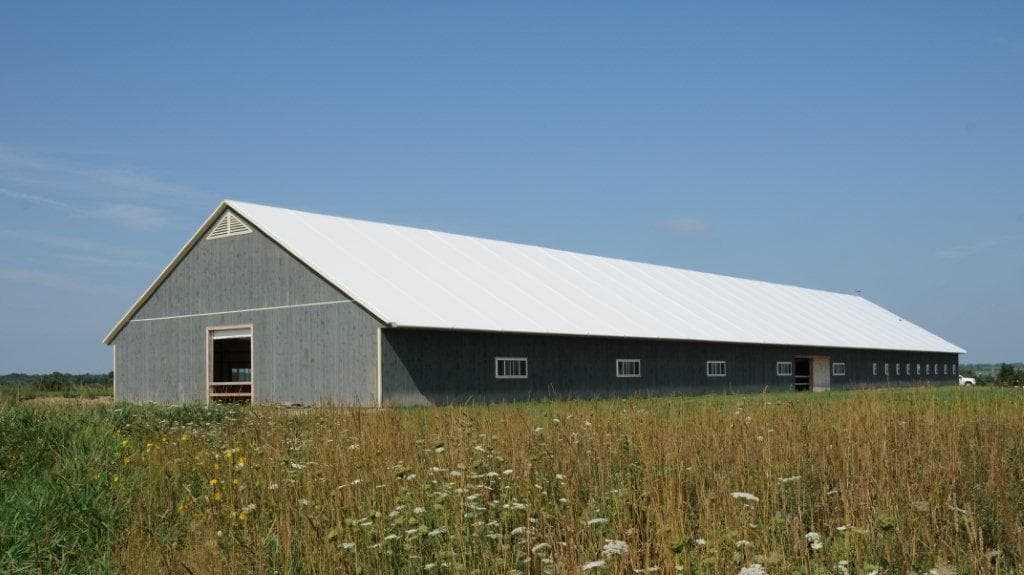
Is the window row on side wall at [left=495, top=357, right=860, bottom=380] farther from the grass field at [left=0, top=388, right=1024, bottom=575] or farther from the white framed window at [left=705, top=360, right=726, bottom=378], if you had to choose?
the grass field at [left=0, top=388, right=1024, bottom=575]

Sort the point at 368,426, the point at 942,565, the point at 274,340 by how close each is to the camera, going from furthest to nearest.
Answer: the point at 274,340
the point at 368,426
the point at 942,565

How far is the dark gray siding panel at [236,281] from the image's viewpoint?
1147 inches

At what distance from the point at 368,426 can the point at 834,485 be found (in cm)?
587

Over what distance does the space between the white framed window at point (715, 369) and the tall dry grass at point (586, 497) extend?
25.6 m

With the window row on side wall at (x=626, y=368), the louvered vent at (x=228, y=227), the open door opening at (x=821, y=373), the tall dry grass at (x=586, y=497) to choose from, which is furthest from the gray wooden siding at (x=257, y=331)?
the open door opening at (x=821, y=373)

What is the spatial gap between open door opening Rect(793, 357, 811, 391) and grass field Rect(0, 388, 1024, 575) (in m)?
33.2

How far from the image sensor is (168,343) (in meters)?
33.7

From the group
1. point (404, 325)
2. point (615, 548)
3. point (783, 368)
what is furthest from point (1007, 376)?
point (615, 548)

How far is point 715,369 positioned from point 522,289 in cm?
1040

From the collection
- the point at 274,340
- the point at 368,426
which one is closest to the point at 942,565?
the point at 368,426

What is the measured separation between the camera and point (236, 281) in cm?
3133

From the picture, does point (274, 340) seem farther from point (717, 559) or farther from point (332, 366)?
point (717, 559)

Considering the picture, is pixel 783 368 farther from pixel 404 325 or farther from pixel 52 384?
pixel 52 384

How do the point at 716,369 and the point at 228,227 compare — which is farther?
the point at 716,369
